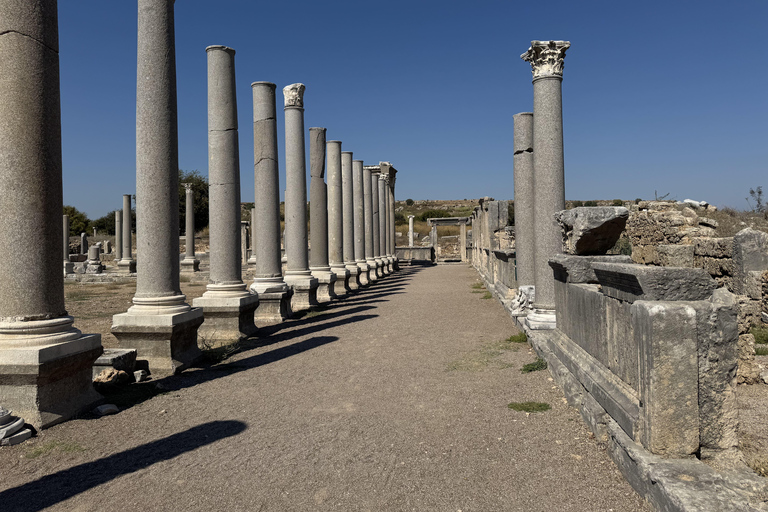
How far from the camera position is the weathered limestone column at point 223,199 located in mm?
9164

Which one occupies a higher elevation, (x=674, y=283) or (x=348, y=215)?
(x=348, y=215)

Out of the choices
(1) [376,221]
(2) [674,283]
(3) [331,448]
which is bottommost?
(3) [331,448]

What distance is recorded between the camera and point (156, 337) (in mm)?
6688

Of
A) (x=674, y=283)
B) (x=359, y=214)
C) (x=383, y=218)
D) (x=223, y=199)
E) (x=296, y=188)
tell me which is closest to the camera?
(x=674, y=283)

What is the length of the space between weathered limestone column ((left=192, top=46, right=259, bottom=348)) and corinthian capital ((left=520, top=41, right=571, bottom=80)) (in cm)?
514

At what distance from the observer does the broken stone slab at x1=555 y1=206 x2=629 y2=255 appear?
539 centimetres

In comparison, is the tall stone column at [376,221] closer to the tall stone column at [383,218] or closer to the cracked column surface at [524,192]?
the tall stone column at [383,218]

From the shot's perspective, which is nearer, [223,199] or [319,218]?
[223,199]

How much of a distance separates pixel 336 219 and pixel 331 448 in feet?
44.8

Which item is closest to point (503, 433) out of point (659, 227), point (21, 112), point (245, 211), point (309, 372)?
point (309, 372)

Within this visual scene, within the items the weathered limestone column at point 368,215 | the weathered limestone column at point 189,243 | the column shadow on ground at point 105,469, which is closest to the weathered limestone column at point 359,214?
the weathered limestone column at point 368,215

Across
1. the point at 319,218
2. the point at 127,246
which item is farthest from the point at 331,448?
the point at 127,246

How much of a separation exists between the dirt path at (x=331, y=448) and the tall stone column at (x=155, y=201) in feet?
2.02

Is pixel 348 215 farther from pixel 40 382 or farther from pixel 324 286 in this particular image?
pixel 40 382
